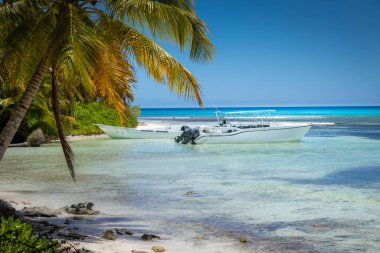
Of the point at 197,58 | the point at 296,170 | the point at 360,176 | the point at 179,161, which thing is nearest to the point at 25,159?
the point at 179,161

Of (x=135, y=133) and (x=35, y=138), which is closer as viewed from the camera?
(x=35, y=138)

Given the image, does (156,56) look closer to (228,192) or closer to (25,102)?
(25,102)

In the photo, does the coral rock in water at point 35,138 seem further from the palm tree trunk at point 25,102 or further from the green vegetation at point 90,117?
the palm tree trunk at point 25,102

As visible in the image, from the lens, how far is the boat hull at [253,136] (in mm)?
28625

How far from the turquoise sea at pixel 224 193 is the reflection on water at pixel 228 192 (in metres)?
0.02

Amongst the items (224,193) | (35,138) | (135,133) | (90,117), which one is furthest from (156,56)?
(90,117)

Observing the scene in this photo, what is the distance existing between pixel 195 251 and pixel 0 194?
21.8 feet

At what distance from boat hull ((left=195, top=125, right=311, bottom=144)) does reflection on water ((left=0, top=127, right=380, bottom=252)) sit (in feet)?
14.0

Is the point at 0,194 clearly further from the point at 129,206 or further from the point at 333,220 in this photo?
the point at 333,220

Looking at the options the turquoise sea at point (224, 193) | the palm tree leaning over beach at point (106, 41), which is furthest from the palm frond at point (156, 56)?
the turquoise sea at point (224, 193)

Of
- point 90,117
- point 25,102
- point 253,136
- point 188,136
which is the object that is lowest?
point 188,136

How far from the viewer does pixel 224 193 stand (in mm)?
12586

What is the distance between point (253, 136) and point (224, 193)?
16.4m

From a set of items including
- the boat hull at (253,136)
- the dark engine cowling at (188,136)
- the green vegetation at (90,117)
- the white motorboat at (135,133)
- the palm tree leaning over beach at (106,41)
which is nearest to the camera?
the palm tree leaning over beach at (106,41)
